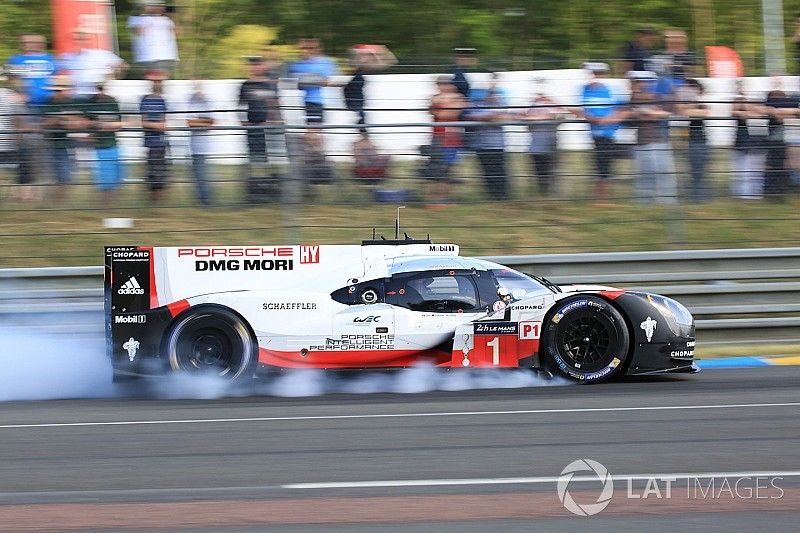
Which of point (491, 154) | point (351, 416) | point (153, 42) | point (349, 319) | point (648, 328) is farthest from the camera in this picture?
point (153, 42)

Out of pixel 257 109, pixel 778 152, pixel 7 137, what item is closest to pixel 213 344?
pixel 257 109

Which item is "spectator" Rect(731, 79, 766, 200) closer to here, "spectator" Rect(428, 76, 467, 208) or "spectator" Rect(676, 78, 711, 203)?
"spectator" Rect(676, 78, 711, 203)

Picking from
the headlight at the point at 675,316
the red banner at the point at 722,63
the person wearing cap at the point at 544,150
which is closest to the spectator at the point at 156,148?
the person wearing cap at the point at 544,150

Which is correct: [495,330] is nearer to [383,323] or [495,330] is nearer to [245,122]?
[383,323]

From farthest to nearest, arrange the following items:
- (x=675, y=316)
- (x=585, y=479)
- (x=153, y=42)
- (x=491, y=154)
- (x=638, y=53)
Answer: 1. (x=153, y=42)
2. (x=638, y=53)
3. (x=491, y=154)
4. (x=675, y=316)
5. (x=585, y=479)

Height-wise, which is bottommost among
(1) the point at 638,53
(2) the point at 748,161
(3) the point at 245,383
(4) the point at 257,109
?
(3) the point at 245,383

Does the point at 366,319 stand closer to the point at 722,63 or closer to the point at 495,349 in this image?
the point at 495,349

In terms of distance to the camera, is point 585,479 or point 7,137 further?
point 7,137

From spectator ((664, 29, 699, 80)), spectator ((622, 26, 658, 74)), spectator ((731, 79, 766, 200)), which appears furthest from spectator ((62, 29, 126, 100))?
spectator ((731, 79, 766, 200))

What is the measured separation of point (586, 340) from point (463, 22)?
15020 mm

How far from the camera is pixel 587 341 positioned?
30.1 feet

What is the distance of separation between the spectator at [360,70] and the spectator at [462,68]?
814 mm

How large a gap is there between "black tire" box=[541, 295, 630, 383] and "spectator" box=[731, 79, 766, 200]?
3.14 meters

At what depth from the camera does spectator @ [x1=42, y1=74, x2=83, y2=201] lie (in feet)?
36.7
